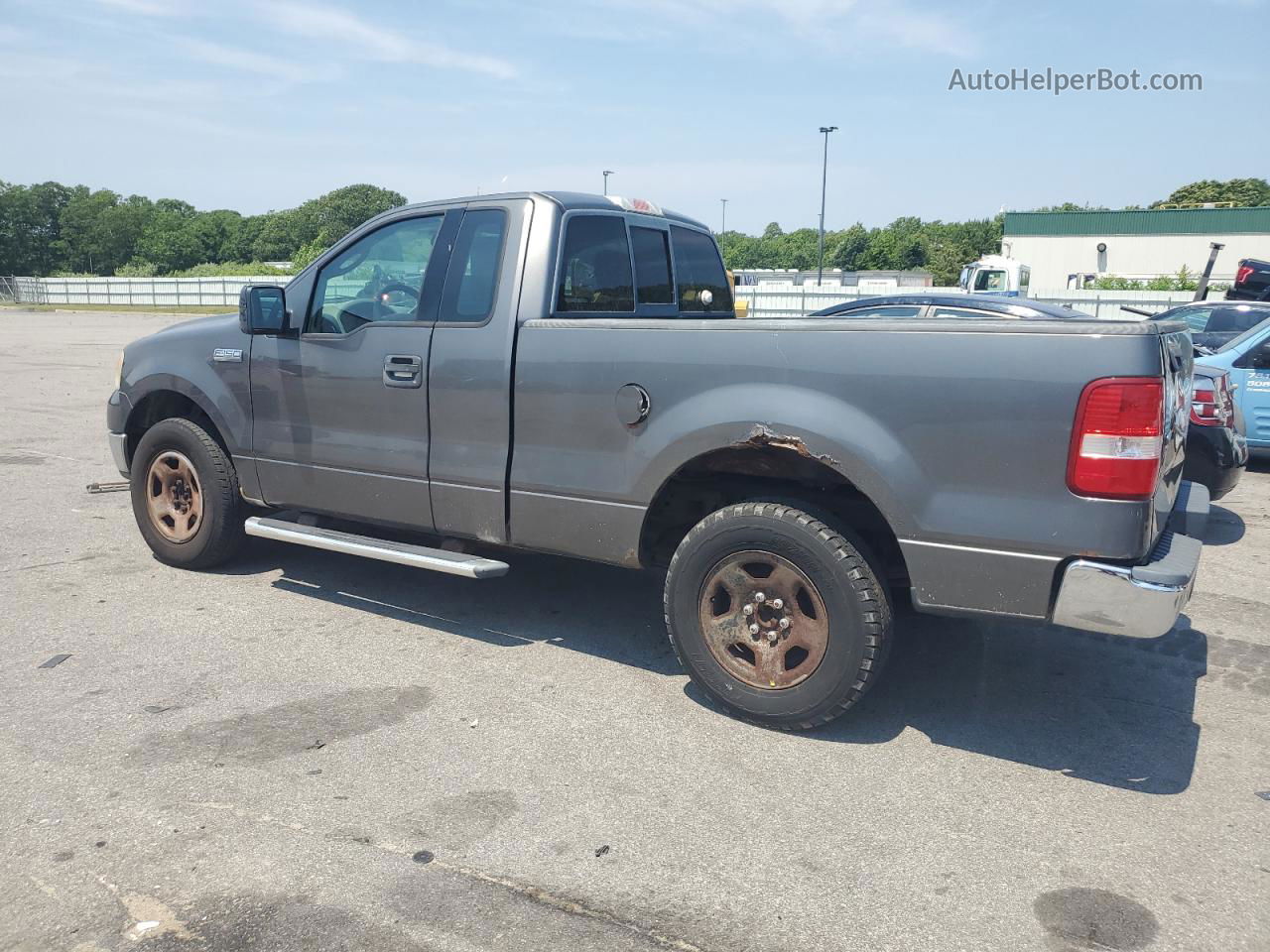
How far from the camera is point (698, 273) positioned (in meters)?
5.94

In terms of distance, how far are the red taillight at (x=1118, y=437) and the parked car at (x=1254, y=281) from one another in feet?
43.4

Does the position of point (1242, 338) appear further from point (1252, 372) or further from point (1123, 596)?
point (1123, 596)

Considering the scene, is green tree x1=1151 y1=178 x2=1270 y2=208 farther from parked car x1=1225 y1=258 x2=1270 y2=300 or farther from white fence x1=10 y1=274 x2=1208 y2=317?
parked car x1=1225 y1=258 x2=1270 y2=300

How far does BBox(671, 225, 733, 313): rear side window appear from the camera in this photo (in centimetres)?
575

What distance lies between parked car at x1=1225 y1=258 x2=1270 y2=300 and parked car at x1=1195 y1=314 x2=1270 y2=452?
6.14 metres

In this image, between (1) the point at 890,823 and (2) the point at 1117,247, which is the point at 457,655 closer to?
(1) the point at 890,823

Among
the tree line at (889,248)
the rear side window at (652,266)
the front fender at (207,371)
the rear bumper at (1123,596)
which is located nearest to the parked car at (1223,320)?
the rear side window at (652,266)

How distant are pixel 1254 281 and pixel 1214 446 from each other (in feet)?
32.3

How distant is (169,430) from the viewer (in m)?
5.79

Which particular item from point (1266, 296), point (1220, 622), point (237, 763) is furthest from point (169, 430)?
point (1266, 296)

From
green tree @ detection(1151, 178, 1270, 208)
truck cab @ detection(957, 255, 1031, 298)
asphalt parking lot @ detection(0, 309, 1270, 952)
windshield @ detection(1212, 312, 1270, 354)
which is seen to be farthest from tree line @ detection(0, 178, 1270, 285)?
asphalt parking lot @ detection(0, 309, 1270, 952)

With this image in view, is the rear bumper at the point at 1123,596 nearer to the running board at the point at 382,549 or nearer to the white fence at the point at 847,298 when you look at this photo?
the running board at the point at 382,549

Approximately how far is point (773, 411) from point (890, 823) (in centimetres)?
147

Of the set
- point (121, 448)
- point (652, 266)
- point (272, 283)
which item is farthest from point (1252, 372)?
point (272, 283)
